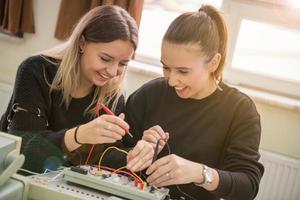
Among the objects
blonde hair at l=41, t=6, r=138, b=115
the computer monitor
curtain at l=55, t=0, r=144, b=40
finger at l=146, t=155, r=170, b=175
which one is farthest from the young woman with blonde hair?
curtain at l=55, t=0, r=144, b=40

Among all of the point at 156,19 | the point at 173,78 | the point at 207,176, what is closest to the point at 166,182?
the point at 207,176

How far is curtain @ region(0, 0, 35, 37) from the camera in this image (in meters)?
2.70

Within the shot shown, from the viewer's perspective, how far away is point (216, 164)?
1340mm

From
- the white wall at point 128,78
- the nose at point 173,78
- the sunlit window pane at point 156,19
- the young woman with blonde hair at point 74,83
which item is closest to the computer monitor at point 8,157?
the young woman with blonde hair at point 74,83

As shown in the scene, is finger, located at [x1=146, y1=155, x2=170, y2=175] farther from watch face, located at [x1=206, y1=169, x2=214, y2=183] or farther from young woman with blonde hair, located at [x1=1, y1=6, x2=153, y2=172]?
young woman with blonde hair, located at [x1=1, y1=6, x2=153, y2=172]

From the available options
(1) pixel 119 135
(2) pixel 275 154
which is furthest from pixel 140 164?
(2) pixel 275 154

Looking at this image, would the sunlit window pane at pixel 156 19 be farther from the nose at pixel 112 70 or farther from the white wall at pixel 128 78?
the nose at pixel 112 70

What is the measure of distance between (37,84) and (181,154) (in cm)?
57

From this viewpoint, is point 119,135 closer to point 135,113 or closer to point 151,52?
point 135,113

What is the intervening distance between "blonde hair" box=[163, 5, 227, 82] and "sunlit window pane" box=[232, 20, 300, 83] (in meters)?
1.34

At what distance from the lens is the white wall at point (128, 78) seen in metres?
2.40

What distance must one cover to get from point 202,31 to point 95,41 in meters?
0.39

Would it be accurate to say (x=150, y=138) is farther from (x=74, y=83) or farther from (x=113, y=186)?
(x=74, y=83)

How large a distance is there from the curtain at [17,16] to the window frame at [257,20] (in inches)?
52.9
